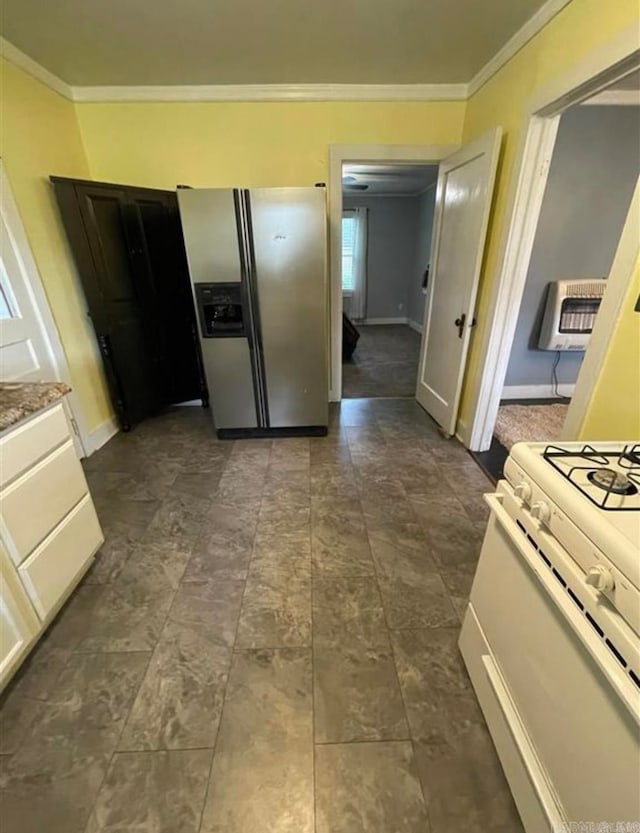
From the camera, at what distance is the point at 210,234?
7.62 feet

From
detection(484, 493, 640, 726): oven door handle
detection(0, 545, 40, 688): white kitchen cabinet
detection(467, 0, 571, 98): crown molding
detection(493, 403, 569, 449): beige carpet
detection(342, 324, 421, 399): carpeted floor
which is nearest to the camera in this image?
detection(484, 493, 640, 726): oven door handle

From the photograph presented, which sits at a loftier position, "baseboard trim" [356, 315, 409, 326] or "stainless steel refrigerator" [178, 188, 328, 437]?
"stainless steel refrigerator" [178, 188, 328, 437]

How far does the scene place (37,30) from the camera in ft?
6.17

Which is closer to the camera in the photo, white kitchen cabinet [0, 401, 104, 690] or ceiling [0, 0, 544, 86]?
white kitchen cabinet [0, 401, 104, 690]

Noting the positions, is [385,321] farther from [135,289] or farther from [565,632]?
[565,632]

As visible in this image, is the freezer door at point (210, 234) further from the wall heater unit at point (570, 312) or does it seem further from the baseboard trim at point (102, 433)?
the wall heater unit at point (570, 312)

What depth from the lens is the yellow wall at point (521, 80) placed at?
1.43 meters

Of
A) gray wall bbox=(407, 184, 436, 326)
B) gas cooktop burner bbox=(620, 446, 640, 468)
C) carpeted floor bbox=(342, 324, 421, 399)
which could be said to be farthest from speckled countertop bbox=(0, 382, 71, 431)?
gray wall bbox=(407, 184, 436, 326)

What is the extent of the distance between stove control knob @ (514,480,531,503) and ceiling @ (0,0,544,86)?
2.28 metres

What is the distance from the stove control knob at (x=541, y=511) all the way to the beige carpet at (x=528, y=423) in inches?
80.5

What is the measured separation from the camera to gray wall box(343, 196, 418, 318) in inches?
259

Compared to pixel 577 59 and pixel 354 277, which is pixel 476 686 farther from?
pixel 354 277

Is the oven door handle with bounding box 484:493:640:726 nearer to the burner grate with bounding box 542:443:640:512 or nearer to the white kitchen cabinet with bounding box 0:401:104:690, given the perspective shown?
the burner grate with bounding box 542:443:640:512

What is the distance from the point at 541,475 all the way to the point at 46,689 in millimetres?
1736
